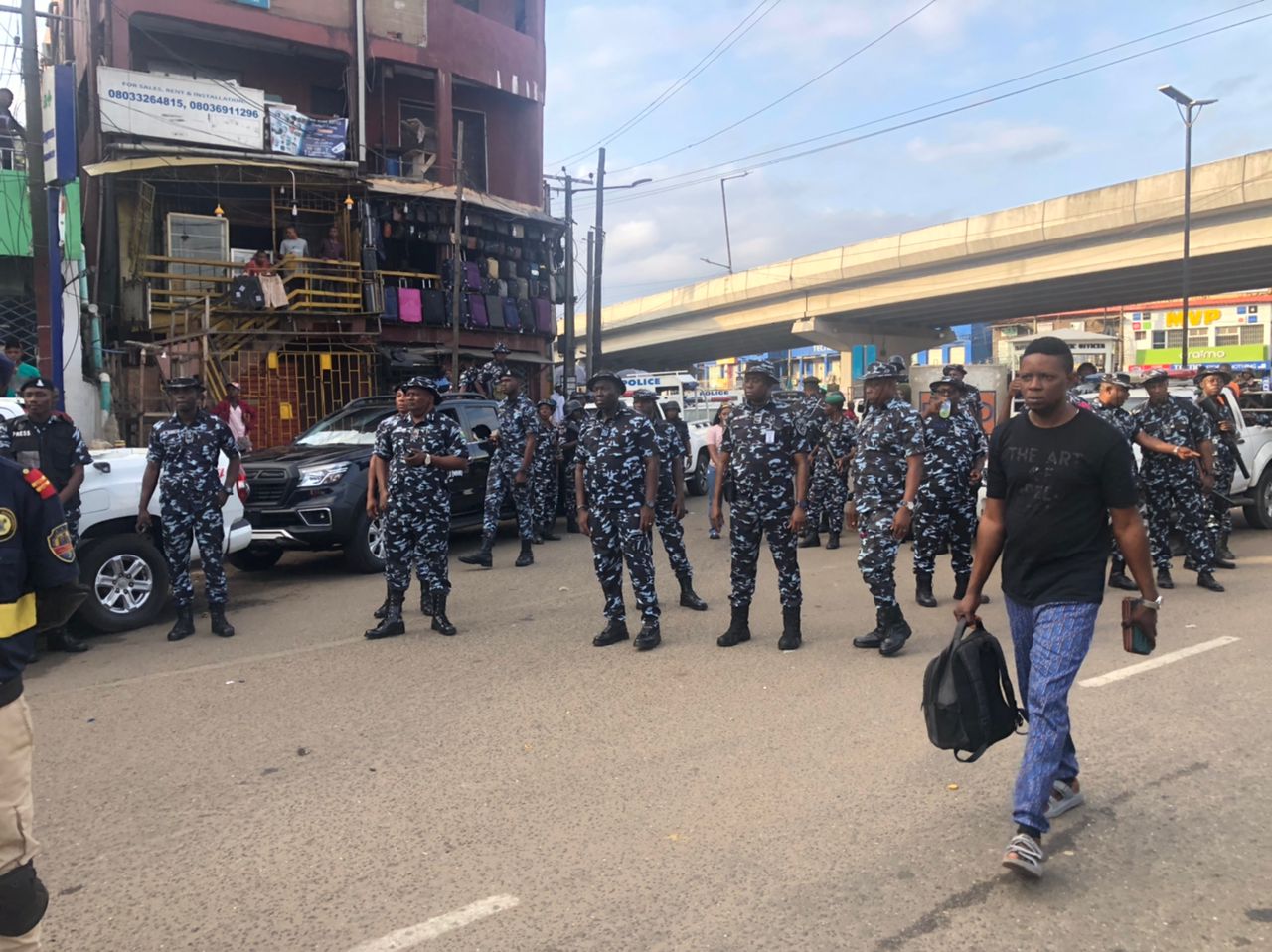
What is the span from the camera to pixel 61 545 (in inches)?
108

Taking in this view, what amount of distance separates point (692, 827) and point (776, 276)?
37.2 meters

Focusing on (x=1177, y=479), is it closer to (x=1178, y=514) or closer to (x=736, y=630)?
(x=1178, y=514)

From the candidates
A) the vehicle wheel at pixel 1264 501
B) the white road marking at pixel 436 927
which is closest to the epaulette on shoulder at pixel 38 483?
the white road marking at pixel 436 927

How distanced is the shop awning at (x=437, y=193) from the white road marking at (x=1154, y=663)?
722 inches

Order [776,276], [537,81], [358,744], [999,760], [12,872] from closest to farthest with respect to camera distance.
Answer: [12,872] → [999,760] → [358,744] → [537,81] → [776,276]

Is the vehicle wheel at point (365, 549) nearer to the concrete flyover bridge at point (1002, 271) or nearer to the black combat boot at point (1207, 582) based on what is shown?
the black combat boot at point (1207, 582)

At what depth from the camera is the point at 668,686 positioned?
5684 mm

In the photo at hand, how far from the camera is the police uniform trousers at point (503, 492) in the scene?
10.0 meters

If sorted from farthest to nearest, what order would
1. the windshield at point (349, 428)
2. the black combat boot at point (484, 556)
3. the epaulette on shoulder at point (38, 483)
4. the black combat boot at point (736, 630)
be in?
the windshield at point (349, 428), the black combat boot at point (484, 556), the black combat boot at point (736, 630), the epaulette on shoulder at point (38, 483)

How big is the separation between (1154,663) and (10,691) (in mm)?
5691

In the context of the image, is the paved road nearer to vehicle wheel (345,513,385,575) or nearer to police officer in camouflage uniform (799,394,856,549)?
vehicle wheel (345,513,385,575)

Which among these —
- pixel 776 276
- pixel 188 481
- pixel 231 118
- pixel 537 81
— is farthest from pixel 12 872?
pixel 776 276

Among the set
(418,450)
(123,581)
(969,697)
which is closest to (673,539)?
(418,450)

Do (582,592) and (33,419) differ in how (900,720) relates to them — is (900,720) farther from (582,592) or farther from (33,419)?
(33,419)
